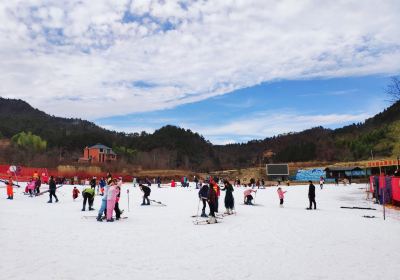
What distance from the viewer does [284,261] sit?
7789mm

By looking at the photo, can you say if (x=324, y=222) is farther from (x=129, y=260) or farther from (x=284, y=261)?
(x=129, y=260)

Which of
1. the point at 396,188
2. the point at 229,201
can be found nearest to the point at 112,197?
the point at 229,201

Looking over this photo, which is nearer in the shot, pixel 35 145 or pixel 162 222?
pixel 162 222

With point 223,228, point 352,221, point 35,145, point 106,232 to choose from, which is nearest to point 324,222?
point 352,221

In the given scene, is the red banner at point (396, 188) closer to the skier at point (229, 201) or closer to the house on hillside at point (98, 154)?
the skier at point (229, 201)

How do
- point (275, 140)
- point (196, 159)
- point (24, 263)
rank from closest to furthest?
point (24, 263)
point (196, 159)
point (275, 140)

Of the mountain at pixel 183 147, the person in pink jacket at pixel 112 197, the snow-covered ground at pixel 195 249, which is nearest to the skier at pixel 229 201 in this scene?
the snow-covered ground at pixel 195 249

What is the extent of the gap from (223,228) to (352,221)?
554 cm

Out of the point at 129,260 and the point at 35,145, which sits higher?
the point at 35,145

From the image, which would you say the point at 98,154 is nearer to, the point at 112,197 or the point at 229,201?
the point at 229,201

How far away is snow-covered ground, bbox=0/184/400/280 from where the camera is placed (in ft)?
22.5

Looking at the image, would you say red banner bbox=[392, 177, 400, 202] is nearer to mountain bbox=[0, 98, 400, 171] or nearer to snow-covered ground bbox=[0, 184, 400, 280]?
snow-covered ground bbox=[0, 184, 400, 280]

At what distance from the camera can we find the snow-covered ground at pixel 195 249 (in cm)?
686

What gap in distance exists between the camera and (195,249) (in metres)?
8.95
